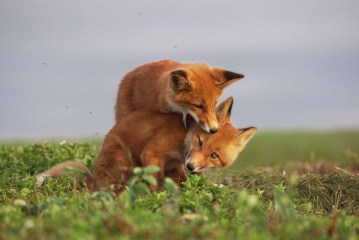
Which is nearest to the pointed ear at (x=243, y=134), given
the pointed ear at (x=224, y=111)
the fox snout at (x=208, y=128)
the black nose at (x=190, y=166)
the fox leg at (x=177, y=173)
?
the pointed ear at (x=224, y=111)

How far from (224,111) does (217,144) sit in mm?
484

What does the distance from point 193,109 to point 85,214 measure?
247 centimetres

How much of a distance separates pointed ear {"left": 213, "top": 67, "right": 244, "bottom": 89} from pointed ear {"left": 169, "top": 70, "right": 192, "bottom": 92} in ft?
1.96

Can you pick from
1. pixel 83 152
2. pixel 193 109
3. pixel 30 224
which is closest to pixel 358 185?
pixel 193 109

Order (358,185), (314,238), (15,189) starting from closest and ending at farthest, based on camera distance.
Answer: (314,238)
(15,189)
(358,185)

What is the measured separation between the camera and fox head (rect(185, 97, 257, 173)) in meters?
5.16

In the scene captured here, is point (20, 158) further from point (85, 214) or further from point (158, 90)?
point (85, 214)

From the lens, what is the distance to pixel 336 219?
4.05 m

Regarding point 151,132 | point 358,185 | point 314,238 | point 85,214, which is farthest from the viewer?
point 358,185

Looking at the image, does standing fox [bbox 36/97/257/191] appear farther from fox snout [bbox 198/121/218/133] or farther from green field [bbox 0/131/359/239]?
green field [bbox 0/131/359/239]

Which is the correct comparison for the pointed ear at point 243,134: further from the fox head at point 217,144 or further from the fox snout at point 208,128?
the fox snout at point 208,128

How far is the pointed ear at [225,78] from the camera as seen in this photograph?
236 inches

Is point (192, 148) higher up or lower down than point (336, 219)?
higher up

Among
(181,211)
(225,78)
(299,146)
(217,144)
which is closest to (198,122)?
(217,144)
